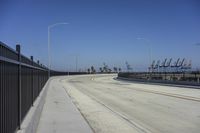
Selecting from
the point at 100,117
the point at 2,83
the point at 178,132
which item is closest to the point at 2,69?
the point at 2,83

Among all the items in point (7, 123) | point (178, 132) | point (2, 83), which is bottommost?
point (178, 132)

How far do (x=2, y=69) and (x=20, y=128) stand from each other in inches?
134

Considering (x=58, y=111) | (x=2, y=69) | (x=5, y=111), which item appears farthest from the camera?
(x=58, y=111)

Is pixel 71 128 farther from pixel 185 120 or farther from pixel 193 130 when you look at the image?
pixel 185 120

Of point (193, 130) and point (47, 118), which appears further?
point (47, 118)

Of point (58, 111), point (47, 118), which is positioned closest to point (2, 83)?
point (47, 118)

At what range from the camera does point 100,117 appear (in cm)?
1483

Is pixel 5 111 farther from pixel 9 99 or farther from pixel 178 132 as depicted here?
pixel 178 132

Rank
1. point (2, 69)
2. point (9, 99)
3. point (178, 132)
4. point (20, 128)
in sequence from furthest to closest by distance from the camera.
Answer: point (178, 132) < point (20, 128) < point (9, 99) < point (2, 69)

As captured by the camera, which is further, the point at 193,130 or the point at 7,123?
the point at 193,130

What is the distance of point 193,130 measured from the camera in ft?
37.6

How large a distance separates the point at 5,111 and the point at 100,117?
8620mm

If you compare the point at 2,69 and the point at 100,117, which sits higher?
the point at 2,69

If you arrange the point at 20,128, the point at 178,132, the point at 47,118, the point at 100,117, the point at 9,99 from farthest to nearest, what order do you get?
the point at 100,117 < the point at 47,118 < the point at 178,132 < the point at 20,128 < the point at 9,99
